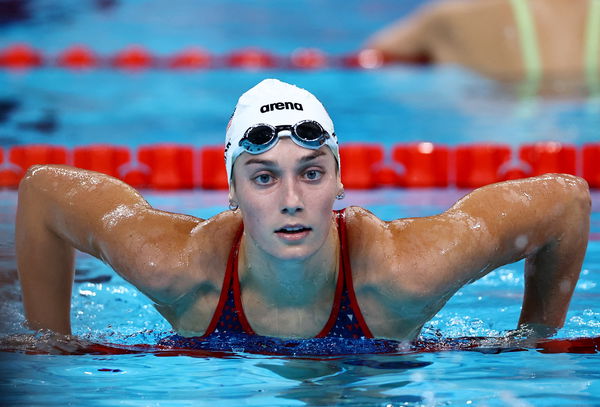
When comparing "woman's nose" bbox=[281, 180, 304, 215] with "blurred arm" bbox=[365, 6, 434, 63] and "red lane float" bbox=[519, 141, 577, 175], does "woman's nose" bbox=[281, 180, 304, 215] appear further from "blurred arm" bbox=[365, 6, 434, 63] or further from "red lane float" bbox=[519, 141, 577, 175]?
"blurred arm" bbox=[365, 6, 434, 63]

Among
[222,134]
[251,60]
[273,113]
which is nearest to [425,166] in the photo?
[222,134]

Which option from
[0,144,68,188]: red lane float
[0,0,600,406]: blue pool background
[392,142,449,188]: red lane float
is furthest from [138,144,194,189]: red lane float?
[392,142,449,188]: red lane float

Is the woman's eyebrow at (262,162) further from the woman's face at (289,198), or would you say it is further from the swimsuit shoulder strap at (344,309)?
the swimsuit shoulder strap at (344,309)

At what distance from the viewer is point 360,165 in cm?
805

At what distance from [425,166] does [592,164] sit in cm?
137

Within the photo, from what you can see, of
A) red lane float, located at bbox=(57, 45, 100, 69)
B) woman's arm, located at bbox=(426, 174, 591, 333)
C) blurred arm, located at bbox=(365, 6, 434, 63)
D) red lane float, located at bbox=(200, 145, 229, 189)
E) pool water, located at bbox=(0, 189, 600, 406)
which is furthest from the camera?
red lane float, located at bbox=(57, 45, 100, 69)

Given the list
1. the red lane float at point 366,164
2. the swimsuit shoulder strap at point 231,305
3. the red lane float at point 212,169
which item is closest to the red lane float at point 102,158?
the red lane float at point 366,164

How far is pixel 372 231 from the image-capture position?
3.11 metres

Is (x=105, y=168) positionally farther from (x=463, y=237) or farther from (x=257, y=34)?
(x=257, y=34)

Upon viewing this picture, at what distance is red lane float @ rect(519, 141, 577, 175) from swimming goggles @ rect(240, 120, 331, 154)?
521 centimetres

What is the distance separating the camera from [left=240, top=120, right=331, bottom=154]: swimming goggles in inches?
115

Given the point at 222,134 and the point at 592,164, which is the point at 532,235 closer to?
the point at 592,164

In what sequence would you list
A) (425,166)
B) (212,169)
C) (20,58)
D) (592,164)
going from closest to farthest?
(592,164) < (425,166) < (212,169) < (20,58)

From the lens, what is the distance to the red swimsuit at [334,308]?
10.2 ft
